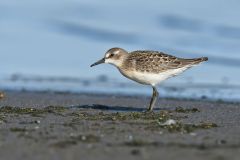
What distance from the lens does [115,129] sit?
8.92 meters

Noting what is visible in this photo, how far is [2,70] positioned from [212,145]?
9320mm

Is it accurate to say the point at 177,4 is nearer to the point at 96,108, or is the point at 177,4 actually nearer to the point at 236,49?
the point at 236,49

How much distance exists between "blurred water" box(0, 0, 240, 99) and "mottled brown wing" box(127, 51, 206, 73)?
2.09 m

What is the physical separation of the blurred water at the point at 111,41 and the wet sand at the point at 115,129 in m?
2.14

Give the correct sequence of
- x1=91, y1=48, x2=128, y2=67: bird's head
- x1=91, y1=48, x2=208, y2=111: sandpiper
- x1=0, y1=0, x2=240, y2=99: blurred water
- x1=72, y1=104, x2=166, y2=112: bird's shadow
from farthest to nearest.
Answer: x1=0, y1=0, x2=240, y2=99: blurred water
x1=91, y1=48, x2=128, y2=67: bird's head
x1=91, y1=48, x2=208, y2=111: sandpiper
x1=72, y1=104, x2=166, y2=112: bird's shadow

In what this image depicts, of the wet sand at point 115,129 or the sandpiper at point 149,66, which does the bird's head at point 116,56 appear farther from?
the wet sand at point 115,129

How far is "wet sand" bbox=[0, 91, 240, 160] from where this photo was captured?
289 inches

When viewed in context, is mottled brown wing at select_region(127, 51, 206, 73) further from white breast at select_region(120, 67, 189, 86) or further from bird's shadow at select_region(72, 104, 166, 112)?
bird's shadow at select_region(72, 104, 166, 112)

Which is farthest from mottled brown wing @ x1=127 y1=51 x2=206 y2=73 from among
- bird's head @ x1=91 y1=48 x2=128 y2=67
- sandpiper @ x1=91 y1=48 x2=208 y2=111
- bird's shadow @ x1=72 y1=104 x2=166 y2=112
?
bird's shadow @ x1=72 y1=104 x2=166 y2=112

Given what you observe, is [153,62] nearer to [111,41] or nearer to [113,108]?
[113,108]

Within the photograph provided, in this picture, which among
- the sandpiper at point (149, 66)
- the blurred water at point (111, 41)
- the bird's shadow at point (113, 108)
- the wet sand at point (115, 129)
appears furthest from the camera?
the blurred water at point (111, 41)

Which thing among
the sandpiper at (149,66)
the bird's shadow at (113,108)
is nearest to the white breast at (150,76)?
the sandpiper at (149,66)

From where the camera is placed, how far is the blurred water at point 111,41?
1544cm

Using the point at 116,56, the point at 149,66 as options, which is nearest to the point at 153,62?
the point at 149,66
